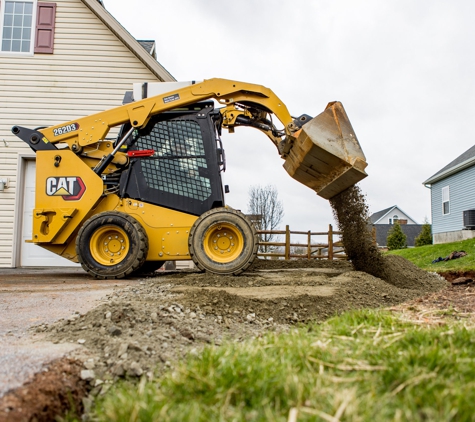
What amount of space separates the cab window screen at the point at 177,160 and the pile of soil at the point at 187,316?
5.37ft

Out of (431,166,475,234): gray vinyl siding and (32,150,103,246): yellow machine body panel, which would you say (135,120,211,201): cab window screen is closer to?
(32,150,103,246): yellow machine body panel

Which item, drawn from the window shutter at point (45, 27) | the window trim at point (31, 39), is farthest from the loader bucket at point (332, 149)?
the window trim at point (31, 39)

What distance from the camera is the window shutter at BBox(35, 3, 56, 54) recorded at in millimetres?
11148

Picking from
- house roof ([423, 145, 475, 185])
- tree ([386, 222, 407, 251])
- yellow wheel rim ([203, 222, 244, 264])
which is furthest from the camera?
tree ([386, 222, 407, 251])

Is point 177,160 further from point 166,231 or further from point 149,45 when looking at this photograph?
point 149,45

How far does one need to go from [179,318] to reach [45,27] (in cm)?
1037

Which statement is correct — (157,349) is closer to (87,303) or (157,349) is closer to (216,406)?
(216,406)

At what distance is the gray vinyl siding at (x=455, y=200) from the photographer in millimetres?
22375

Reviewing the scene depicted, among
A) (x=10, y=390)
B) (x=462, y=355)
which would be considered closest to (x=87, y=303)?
(x=10, y=390)

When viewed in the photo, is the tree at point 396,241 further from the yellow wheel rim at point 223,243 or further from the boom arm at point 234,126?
the yellow wheel rim at point 223,243

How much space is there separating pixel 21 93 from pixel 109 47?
2.39 m

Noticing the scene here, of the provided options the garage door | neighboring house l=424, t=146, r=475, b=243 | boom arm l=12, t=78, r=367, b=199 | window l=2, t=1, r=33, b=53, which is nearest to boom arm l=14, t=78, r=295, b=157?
boom arm l=12, t=78, r=367, b=199

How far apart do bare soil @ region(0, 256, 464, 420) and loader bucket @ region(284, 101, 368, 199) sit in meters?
1.49

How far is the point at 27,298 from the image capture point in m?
4.79
